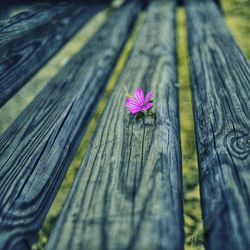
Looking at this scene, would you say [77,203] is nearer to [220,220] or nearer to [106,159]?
[106,159]

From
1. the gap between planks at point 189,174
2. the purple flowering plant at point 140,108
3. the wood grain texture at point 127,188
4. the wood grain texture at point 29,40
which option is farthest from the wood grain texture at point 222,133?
the wood grain texture at point 29,40

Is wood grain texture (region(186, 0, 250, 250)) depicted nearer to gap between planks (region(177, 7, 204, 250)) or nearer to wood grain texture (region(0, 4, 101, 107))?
gap between planks (region(177, 7, 204, 250))

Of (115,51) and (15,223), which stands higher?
(115,51)

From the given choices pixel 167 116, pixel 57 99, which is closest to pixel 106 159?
pixel 167 116

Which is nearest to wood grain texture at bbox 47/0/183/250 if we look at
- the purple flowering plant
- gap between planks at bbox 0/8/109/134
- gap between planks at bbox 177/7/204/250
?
the purple flowering plant

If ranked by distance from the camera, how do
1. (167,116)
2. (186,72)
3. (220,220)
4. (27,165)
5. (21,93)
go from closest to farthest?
(220,220)
(27,165)
(167,116)
(21,93)
(186,72)

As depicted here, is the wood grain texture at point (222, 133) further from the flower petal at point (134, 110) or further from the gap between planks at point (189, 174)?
the gap between planks at point (189, 174)

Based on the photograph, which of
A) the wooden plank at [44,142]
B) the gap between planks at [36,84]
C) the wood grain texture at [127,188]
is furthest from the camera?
the gap between planks at [36,84]
